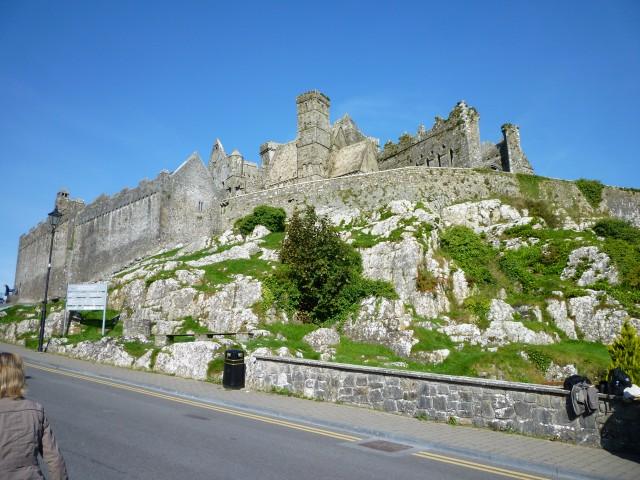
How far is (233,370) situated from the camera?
15117mm

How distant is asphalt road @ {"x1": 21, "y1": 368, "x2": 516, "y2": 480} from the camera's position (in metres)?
7.17

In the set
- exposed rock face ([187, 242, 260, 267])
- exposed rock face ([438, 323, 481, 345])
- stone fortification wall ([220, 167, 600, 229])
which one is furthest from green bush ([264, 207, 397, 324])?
stone fortification wall ([220, 167, 600, 229])

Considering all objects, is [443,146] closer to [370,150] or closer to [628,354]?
[370,150]

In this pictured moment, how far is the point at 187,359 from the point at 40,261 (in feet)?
155

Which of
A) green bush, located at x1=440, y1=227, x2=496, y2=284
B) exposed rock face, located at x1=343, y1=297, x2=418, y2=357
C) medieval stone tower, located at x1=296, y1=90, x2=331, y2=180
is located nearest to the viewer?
exposed rock face, located at x1=343, y1=297, x2=418, y2=357

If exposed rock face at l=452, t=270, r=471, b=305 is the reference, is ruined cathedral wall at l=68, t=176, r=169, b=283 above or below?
above

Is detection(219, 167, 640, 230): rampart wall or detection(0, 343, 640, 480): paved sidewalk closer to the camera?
detection(0, 343, 640, 480): paved sidewalk

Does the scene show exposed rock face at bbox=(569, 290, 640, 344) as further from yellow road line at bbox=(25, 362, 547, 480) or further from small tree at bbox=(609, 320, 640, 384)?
yellow road line at bbox=(25, 362, 547, 480)

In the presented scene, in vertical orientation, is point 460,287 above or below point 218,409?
above

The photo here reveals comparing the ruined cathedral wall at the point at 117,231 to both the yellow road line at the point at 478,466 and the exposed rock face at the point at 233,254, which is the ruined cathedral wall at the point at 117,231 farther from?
the yellow road line at the point at 478,466

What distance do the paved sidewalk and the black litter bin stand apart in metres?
0.43

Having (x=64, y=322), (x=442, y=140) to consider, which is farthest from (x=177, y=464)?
(x=442, y=140)

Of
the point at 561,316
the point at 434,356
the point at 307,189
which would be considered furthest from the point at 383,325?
the point at 307,189

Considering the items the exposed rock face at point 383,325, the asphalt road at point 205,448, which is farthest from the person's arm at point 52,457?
the exposed rock face at point 383,325
